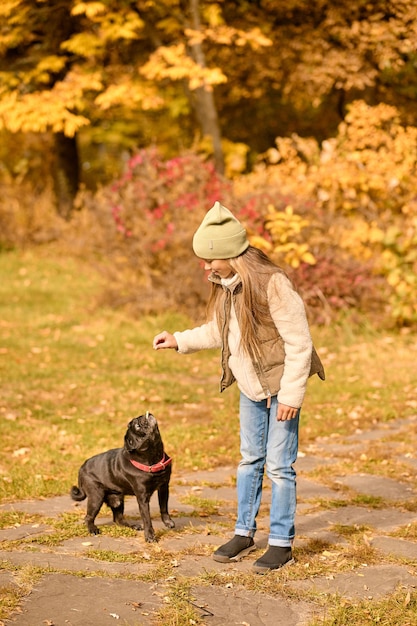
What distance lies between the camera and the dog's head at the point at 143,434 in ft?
15.8

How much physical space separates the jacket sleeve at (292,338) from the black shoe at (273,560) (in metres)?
0.75

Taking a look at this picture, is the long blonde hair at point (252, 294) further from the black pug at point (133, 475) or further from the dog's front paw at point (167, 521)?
the dog's front paw at point (167, 521)

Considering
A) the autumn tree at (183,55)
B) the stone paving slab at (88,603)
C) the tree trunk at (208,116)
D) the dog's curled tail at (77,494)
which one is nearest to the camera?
the stone paving slab at (88,603)

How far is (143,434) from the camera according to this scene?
482 centimetres

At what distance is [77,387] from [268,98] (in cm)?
1651

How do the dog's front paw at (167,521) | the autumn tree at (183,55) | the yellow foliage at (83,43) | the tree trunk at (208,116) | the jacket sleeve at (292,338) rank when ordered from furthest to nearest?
the tree trunk at (208,116) → the yellow foliage at (83,43) → the autumn tree at (183,55) → the dog's front paw at (167,521) → the jacket sleeve at (292,338)

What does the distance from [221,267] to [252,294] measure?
20 centimetres

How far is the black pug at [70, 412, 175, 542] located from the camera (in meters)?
4.84

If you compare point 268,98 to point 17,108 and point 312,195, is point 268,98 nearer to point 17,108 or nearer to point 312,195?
point 17,108

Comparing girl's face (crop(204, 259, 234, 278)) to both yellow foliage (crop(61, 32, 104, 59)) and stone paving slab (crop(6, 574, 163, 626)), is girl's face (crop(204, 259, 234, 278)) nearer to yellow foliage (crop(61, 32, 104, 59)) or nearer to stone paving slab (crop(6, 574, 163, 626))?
stone paving slab (crop(6, 574, 163, 626))

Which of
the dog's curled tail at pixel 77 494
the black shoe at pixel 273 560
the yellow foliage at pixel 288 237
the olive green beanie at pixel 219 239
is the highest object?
the olive green beanie at pixel 219 239

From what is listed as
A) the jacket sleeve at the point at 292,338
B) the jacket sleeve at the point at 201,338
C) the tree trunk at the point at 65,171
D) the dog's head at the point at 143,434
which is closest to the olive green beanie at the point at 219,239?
the jacket sleeve at the point at 292,338

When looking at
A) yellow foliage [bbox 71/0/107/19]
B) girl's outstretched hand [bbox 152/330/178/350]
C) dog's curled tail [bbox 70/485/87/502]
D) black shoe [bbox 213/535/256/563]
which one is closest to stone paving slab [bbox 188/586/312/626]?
black shoe [bbox 213/535/256/563]

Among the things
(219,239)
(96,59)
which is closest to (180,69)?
(96,59)
